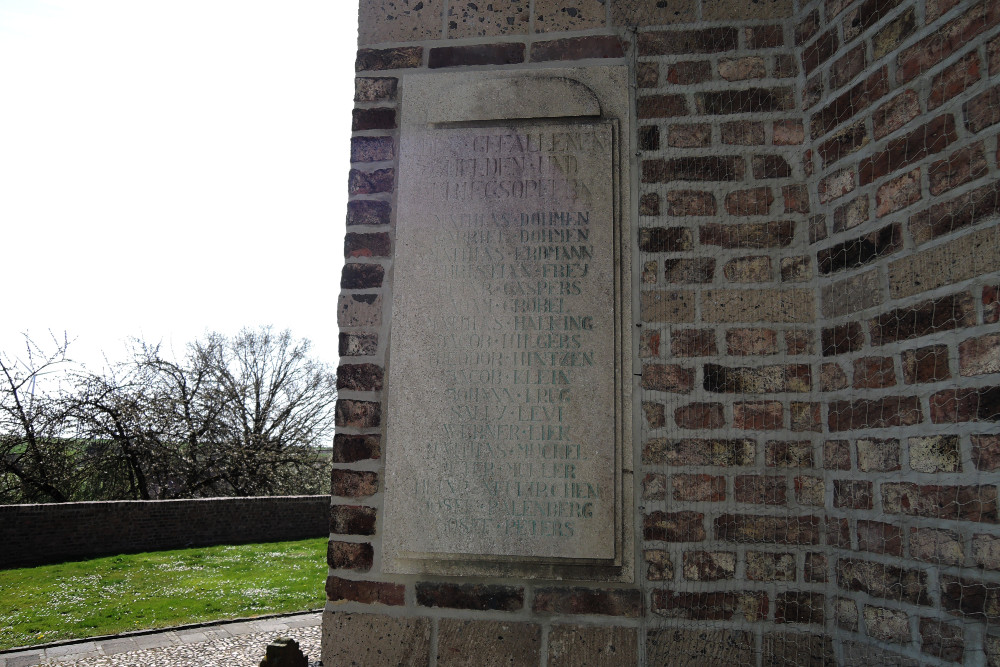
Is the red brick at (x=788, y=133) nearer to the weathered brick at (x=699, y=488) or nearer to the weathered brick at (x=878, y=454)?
the weathered brick at (x=878, y=454)

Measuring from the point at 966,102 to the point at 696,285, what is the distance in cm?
78

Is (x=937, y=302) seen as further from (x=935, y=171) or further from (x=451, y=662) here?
(x=451, y=662)

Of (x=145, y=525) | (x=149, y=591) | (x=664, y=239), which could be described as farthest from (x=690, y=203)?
(x=145, y=525)

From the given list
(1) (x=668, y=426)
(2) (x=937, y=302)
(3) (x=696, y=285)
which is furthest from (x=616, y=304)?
(2) (x=937, y=302)

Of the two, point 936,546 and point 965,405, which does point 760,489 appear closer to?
point 936,546

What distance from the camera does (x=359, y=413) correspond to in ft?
6.86

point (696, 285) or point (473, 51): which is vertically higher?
point (473, 51)

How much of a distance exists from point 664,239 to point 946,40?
0.84 meters

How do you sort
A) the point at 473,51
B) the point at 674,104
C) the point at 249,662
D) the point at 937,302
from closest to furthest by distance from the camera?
the point at 937,302 < the point at 674,104 < the point at 473,51 < the point at 249,662

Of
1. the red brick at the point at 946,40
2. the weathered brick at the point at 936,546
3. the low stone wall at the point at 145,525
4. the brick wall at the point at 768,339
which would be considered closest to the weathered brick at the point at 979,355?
the brick wall at the point at 768,339

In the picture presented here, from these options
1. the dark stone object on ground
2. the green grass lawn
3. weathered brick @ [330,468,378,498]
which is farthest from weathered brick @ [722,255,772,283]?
the green grass lawn

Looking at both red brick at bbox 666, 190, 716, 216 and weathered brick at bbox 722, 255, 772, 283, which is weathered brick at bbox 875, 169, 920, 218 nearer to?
weathered brick at bbox 722, 255, 772, 283

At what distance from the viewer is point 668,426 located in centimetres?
196

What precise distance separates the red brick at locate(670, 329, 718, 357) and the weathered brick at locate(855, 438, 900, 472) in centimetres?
45
